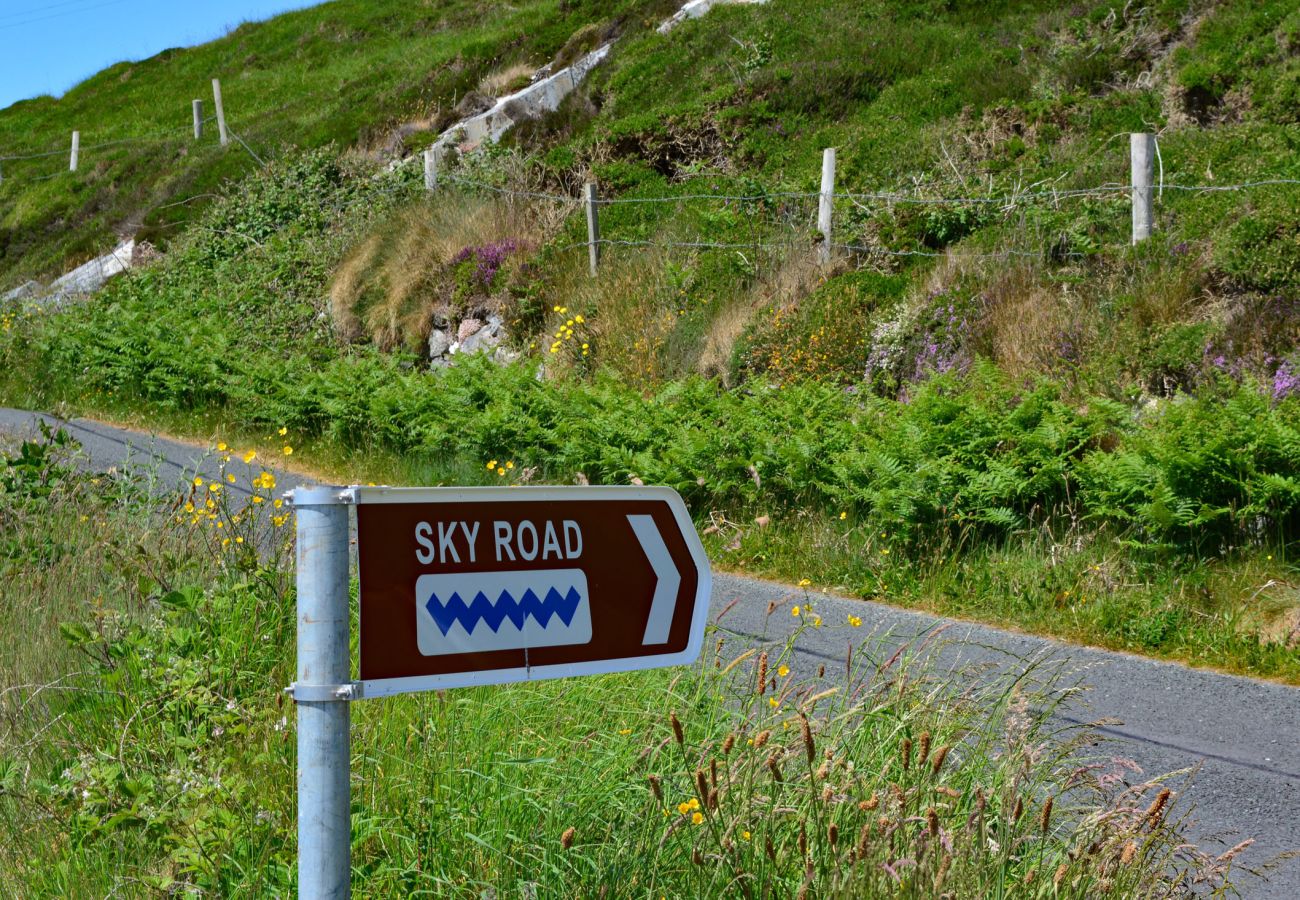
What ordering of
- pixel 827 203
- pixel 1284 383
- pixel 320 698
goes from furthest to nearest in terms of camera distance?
1. pixel 827 203
2. pixel 1284 383
3. pixel 320 698

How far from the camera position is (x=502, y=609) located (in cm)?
209

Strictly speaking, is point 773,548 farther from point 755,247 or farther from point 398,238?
point 398,238

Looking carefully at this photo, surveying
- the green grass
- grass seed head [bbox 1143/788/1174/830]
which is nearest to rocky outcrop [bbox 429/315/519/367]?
the green grass

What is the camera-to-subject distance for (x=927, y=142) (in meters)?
15.8

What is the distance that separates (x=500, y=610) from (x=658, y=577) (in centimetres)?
34

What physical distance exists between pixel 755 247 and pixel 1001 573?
7.52 m

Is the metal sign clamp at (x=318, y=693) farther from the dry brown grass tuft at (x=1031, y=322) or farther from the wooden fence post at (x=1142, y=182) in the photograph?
the wooden fence post at (x=1142, y=182)

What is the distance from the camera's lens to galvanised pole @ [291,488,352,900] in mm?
1892

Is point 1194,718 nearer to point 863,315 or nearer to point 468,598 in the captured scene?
point 468,598

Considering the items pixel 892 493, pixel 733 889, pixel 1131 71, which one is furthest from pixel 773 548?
pixel 1131 71

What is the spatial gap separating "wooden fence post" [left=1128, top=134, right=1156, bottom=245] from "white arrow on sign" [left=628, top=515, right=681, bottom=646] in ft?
33.2

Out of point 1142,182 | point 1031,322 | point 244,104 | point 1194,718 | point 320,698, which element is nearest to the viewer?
point 320,698

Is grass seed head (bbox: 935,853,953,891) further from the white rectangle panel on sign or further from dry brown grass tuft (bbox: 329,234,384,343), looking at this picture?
dry brown grass tuft (bbox: 329,234,384,343)

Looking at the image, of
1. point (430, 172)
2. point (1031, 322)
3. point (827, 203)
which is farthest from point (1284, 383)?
point (430, 172)
